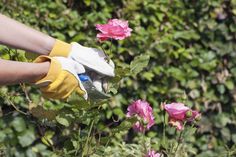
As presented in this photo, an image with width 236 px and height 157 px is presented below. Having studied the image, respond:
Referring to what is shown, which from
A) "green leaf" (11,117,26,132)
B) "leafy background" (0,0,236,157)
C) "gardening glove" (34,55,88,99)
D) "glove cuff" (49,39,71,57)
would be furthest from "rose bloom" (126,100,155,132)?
"green leaf" (11,117,26,132)

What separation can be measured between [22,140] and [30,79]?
149cm

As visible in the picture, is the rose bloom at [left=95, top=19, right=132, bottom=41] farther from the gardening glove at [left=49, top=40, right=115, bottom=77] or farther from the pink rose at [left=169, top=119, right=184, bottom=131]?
the pink rose at [left=169, top=119, right=184, bottom=131]

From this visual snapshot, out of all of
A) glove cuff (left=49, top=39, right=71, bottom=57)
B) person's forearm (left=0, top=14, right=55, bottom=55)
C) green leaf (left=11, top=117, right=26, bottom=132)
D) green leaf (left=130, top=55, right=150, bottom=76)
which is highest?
person's forearm (left=0, top=14, right=55, bottom=55)

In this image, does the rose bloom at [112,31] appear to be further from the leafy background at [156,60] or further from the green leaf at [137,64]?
the leafy background at [156,60]

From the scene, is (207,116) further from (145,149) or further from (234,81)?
(145,149)

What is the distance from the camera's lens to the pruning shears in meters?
2.20

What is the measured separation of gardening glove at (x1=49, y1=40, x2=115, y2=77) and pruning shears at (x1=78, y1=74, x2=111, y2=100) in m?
0.05

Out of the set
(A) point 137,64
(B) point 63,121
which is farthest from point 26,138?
(A) point 137,64

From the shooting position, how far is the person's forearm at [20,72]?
194cm

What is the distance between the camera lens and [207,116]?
13.3ft

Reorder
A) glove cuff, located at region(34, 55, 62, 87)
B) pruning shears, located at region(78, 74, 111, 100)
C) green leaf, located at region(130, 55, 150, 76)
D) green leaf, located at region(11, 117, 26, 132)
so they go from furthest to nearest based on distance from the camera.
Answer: green leaf, located at region(11, 117, 26, 132)
green leaf, located at region(130, 55, 150, 76)
pruning shears, located at region(78, 74, 111, 100)
glove cuff, located at region(34, 55, 62, 87)

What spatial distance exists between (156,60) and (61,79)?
180 cm

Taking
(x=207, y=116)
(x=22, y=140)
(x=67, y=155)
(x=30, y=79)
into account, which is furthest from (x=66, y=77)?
(x=207, y=116)

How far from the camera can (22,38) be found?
224cm
